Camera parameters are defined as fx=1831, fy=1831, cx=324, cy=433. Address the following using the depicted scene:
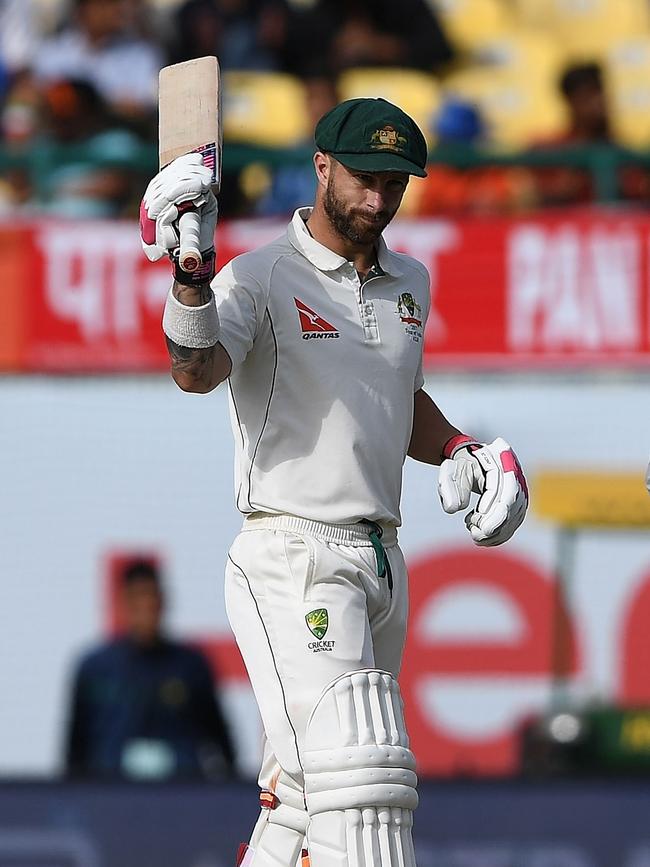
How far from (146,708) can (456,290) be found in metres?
2.39

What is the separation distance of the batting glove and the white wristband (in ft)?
0.34

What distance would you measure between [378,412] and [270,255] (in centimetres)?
44

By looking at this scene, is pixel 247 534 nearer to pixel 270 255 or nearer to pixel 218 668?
pixel 270 255

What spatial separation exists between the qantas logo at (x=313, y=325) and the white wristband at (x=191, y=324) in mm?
365

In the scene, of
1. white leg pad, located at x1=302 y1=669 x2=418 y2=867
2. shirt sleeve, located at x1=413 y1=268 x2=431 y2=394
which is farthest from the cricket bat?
white leg pad, located at x1=302 y1=669 x2=418 y2=867

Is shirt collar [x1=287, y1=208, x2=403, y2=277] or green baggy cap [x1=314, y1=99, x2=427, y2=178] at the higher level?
green baggy cap [x1=314, y1=99, x2=427, y2=178]

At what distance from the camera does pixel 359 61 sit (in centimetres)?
1021

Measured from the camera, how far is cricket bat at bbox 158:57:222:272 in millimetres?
3914

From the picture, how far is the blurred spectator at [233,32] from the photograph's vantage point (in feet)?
32.2

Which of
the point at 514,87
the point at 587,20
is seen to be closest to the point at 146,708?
the point at 514,87

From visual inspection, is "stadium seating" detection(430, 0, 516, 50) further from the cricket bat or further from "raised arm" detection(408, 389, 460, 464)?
the cricket bat

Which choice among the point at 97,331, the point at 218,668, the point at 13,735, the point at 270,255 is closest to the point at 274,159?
the point at 97,331

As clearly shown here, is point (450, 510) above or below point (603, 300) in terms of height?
below

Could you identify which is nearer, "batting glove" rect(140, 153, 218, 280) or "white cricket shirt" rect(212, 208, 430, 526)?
"batting glove" rect(140, 153, 218, 280)
